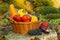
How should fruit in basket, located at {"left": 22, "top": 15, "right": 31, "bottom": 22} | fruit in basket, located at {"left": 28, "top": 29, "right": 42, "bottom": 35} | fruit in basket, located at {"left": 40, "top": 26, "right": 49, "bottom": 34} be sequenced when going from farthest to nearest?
fruit in basket, located at {"left": 40, "top": 26, "right": 49, "bottom": 34} → fruit in basket, located at {"left": 28, "top": 29, "right": 42, "bottom": 35} → fruit in basket, located at {"left": 22, "top": 15, "right": 31, "bottom": 22}

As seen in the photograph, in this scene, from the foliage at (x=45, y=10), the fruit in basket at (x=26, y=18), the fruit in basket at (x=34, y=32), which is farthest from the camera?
the foliage at (x=45, y=10)

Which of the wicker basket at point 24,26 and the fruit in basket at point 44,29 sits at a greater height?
the wicker basket at point 24,26

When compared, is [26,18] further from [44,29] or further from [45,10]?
[45,10]

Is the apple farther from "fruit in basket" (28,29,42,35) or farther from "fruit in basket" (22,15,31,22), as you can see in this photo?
"fruit in basket" (28,29,42,35)

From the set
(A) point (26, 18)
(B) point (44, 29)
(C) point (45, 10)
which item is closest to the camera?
(A) point (26, 18)

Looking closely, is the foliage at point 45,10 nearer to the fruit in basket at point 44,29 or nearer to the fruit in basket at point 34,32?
the fruit in basket at point 44,29

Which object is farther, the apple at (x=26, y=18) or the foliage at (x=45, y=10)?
the foliage at (x=45, y=10)

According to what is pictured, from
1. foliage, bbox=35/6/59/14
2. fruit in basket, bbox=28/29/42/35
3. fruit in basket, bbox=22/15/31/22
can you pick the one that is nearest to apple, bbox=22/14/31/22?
fruit in basket, bbox=22/15/31/22

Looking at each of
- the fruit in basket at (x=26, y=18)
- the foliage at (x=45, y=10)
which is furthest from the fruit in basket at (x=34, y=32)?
the foliage at (x=45, y=10)

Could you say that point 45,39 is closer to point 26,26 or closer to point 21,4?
point 26,26

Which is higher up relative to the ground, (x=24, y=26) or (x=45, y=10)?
(x=24, y=26)

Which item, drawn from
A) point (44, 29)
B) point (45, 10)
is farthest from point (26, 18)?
point (45, 10)

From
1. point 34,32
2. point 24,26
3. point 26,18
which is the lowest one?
point 34,32

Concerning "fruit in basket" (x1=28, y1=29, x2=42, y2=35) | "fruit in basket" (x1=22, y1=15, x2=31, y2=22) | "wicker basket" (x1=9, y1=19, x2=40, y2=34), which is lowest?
"fruit in basket" (x1=28, y1=29, x2=42, y2=35)
